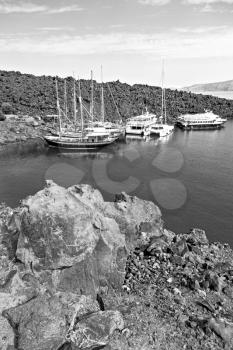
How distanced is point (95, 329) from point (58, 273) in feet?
19.6

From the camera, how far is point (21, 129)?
112250 mm

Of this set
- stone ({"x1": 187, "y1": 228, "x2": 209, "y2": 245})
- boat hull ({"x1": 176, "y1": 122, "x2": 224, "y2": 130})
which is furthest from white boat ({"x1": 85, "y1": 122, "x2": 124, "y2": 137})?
stone ({"x1": 187, "y1": 228, "x2": 209, "y2": 245})

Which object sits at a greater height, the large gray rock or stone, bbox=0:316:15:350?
the large gray rock

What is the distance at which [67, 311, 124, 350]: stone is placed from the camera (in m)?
23.0

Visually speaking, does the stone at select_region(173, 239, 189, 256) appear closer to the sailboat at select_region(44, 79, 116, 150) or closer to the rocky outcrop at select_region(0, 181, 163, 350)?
the rocky outcrop at select_region(0, 181, 163, 350)

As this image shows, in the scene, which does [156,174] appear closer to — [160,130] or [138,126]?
[160,130]

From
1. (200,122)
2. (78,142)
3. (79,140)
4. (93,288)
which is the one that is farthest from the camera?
(200,122)

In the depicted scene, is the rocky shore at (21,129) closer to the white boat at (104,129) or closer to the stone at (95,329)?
the white boat at (104,129)

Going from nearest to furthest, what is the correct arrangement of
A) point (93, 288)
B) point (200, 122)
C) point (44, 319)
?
point (44, 319), point (93, 288), point (200, 122)

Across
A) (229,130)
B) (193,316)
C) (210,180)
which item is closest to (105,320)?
(193,316)

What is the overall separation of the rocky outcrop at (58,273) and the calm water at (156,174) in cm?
1882

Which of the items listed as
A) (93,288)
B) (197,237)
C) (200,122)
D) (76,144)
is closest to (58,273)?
(93,288)

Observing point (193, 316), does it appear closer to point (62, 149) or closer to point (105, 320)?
point (105, 320)

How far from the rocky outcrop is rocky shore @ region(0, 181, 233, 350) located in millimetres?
74
